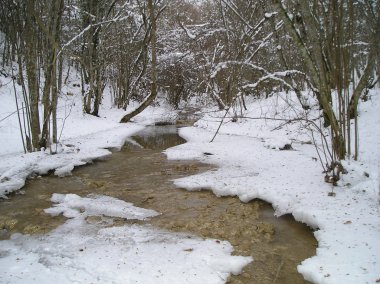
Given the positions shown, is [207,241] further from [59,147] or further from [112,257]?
[59,147]

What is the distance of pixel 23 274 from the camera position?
3277mm

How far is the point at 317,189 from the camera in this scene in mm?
5242

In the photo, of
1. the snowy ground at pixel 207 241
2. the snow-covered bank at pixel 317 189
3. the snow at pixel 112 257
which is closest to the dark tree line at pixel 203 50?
the snow-covered bank at pixel 317 189

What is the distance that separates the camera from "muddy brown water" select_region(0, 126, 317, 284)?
3768 mm

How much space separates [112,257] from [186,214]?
5.33 ft

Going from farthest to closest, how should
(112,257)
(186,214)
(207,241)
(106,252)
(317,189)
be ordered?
(317,189) → (186,214) → (207,241) → (106,252) → (112,257)

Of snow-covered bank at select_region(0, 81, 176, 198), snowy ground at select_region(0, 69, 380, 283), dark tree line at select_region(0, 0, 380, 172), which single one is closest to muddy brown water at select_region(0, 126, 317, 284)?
snowy ground at select_region(0, 69, 380, 283)

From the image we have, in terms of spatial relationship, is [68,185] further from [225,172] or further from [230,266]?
[230,266]

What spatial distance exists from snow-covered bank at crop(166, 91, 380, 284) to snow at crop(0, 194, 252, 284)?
989 mm

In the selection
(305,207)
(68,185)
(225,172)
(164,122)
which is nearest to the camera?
(305,207)

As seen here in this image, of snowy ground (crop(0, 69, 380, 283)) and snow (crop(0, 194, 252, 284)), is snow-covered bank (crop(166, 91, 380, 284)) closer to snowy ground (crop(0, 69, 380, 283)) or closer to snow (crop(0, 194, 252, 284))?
snowy ground (crop(0, 69, 380, 283))

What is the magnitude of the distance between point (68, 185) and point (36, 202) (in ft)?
3.35

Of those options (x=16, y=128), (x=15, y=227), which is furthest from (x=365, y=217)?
(x=16, y=128)

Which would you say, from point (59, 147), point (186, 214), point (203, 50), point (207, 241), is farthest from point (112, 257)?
point (203, 50)
